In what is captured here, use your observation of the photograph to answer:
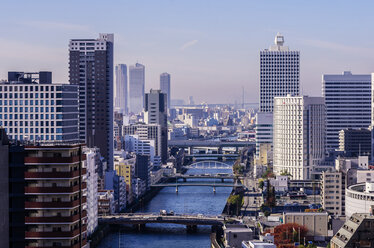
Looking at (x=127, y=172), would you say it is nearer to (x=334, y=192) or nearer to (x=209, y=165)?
A: (x=334, y=192)

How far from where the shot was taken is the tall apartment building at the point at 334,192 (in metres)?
21.6

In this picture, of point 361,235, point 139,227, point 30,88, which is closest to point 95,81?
point 30,88

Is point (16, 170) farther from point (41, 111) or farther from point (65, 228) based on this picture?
point (41, 111)

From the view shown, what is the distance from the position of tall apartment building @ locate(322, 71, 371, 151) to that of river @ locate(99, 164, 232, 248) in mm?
9357

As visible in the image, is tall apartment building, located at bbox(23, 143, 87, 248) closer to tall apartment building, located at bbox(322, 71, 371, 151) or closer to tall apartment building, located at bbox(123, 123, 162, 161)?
tall apartment building, located at bbox(322, 71, 371, 151)

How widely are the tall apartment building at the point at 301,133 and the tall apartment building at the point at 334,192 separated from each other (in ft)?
29.4

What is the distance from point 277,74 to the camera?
132 feet

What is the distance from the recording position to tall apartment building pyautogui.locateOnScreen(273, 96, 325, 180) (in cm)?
3094

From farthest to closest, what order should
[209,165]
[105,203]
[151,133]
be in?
[209,165], [151,133], [105,203]

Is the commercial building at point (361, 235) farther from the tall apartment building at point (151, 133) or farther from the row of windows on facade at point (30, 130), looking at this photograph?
the tall apartment building at point (151, 133)

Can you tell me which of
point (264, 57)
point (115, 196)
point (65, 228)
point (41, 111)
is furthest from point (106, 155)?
point (65, 228)

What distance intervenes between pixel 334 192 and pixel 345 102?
54.9ft

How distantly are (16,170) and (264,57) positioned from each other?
3108 centimetres

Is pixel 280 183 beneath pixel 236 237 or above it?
above
